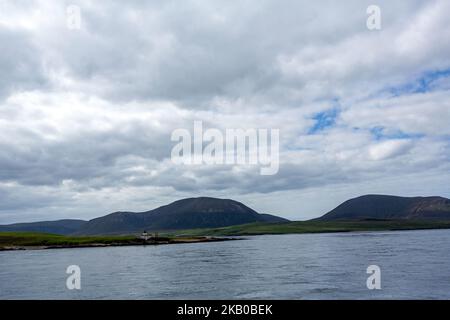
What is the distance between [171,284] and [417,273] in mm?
37284

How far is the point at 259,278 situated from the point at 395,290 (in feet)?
70.7

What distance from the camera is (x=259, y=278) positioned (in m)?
65.8
